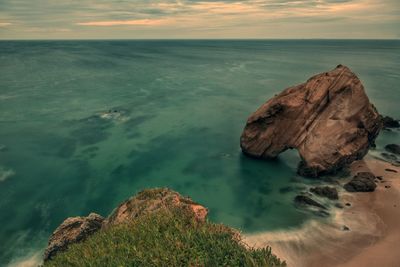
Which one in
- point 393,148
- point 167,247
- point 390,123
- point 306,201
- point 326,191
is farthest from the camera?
point 390,123

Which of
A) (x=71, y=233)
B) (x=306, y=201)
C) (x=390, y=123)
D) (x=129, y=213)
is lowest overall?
(x=306, y=201)

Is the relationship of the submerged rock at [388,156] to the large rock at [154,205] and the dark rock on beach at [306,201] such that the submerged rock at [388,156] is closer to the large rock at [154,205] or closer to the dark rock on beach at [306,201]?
the dark rock on beach at [306,201]

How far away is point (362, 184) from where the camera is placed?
3409cm

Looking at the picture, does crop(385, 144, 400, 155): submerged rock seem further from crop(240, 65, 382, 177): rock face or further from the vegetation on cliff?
the vegetation on cliff

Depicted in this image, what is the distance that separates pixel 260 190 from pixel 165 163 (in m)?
12.5

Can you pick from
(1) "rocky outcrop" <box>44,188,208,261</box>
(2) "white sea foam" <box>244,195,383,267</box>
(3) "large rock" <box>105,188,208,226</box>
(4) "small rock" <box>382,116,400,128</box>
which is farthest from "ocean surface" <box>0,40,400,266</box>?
(3) "large rock" <box>105,188,208,226</box>

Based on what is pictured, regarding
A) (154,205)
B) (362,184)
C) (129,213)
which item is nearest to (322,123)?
(362,184)

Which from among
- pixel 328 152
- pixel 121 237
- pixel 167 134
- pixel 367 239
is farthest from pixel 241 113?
pixel 121 237

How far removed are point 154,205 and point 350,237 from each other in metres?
16.4

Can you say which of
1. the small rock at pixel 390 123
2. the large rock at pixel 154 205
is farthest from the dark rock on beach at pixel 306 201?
the small rock at pixel 390 123

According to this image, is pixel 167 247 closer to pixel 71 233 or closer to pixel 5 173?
pixel 71 233

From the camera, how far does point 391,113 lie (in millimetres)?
63781

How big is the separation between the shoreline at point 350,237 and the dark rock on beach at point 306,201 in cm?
173

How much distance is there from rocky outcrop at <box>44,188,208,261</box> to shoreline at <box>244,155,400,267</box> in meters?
9.05
